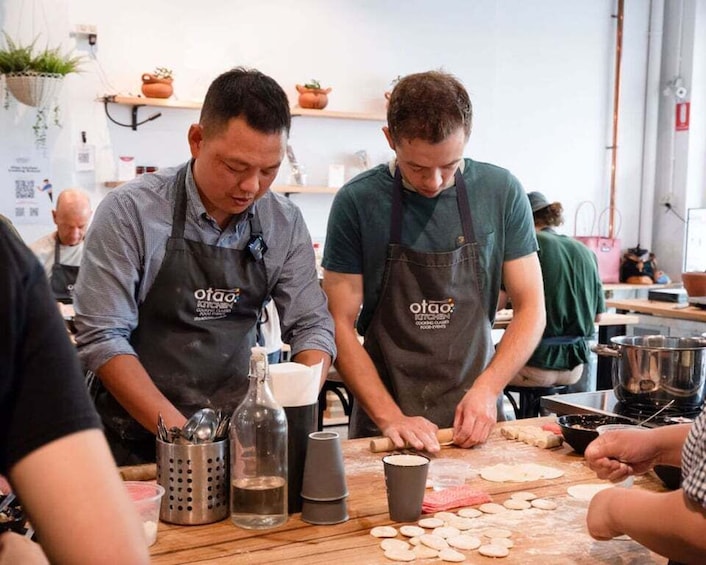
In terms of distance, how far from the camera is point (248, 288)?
7.89 ft

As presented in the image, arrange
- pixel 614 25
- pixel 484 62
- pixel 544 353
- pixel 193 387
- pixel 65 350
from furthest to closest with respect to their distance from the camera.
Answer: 1. pixel 614 25
2. pixel 484 62
3. pixel 544 353
4. pixel 193 387
5. pixel 65 350

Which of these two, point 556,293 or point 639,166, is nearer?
point 556,293

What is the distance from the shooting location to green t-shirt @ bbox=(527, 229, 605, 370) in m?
4.85

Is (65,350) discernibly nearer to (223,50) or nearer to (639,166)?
(223,50)

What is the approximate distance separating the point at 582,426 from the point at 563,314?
2.67m

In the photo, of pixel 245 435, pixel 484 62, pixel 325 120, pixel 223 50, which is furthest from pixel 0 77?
pixel 245 435

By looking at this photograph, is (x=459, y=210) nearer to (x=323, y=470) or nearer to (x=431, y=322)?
(x=431, y=322)

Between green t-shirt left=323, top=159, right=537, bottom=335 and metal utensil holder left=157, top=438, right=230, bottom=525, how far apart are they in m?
1.06

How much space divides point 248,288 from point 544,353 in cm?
279

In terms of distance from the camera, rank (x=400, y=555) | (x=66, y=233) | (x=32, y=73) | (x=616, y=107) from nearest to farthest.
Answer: (x=400, y=555) < (x=32, y=73) < (x=66, y=233) < (x=616, y=107)

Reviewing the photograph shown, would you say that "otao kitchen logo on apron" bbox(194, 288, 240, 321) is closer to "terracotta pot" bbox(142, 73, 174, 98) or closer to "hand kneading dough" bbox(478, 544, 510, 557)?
"hand kneading dough" bbox(478, 544, 510, 557)

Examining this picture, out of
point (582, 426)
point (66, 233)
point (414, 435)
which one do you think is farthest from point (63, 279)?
point (582, 426)

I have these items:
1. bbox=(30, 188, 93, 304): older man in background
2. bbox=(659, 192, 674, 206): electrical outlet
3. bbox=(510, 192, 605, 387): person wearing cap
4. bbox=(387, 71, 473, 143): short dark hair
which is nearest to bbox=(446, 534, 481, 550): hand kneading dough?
bbox=(387, 71, 473, 143): short dark hair

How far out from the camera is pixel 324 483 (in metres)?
1.76
